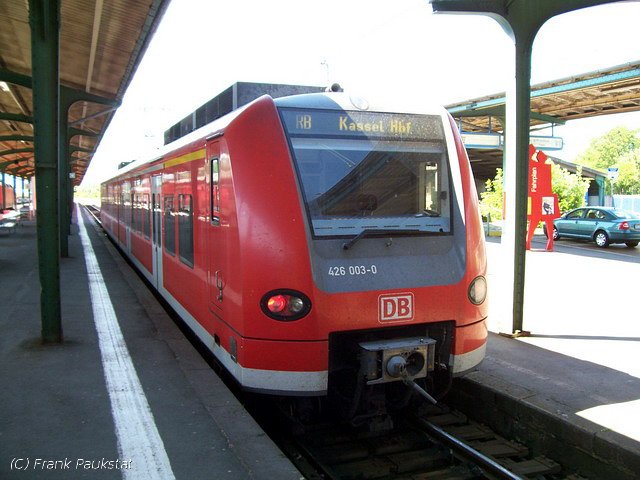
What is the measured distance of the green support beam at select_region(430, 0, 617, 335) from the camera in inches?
252

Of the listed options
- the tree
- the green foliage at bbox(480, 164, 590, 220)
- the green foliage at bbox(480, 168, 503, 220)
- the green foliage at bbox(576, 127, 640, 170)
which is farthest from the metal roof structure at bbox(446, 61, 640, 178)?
the green foliage at bbox(576, 127, 640, 170)

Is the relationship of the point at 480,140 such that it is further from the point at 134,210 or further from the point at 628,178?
the point at 628,178

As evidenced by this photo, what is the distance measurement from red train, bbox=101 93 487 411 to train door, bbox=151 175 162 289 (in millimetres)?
3180

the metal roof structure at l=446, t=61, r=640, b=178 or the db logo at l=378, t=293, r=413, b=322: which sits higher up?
the metal roof structure at l=446, t=61, r=640, b=178

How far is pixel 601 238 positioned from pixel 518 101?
1506 cm

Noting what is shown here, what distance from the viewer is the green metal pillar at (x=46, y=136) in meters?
5.79

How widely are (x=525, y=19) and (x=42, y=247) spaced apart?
5.78 metres

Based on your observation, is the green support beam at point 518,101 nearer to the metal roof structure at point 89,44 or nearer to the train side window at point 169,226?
the train side window at point 169,226

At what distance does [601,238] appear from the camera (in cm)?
1950

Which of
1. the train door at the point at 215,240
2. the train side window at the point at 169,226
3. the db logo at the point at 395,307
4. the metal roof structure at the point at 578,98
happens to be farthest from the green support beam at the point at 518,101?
the metal roof structure at the point at 578,98

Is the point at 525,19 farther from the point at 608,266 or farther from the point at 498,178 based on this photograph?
the point at 498,178

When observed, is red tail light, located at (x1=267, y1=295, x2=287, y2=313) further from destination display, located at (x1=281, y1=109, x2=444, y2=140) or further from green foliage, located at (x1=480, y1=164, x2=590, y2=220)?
green foliage, located at (x1=480, y1=164, x2=590, y2=220)

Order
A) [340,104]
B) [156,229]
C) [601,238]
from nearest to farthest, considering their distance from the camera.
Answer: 1. [340,104]
2. [156,229]
3. [601,238]

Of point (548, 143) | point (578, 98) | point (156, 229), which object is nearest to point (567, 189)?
point (578, 98)
